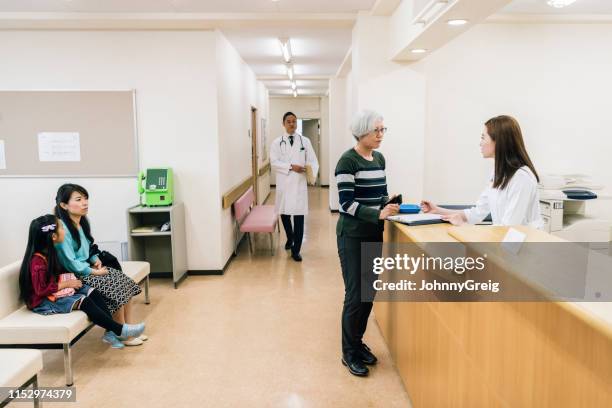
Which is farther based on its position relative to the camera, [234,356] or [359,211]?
[234,356]

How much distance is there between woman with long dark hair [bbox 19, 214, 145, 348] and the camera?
3.02 metres

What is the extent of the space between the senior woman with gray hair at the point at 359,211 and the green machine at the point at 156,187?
8.07 ft

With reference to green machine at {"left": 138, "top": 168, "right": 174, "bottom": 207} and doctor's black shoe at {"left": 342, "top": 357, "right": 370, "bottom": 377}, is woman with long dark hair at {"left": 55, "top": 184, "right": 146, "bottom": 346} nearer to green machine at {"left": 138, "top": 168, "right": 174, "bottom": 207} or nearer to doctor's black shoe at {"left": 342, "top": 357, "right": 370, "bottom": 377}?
green machine at {"left": 138, "top": 168, "right": 174, "bottom": 207}

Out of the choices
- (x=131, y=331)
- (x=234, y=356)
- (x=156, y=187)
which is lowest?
(x=234, y=356)

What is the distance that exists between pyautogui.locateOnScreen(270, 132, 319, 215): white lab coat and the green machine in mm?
1606

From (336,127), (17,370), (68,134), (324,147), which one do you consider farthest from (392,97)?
(324,147)

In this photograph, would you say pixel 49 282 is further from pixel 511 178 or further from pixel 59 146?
pixel 511 178

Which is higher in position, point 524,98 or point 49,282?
point 524,98

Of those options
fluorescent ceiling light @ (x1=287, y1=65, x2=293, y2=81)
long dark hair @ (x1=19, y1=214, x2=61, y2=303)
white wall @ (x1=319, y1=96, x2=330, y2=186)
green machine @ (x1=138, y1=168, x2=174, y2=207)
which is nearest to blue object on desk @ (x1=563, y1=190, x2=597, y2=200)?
green machine @ (x1=138, y1=168, x2=174, y2=207)

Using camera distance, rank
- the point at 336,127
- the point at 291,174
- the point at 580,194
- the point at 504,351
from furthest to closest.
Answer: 1. the point at 336,127
2. the point at 291,174
3. the point at 580,194
4. the point at 504,351

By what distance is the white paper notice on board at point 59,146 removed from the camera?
4961 millimetres

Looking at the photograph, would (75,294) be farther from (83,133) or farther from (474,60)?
(474,60)

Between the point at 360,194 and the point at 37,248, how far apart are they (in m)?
2.08

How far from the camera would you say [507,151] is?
2.53 m
